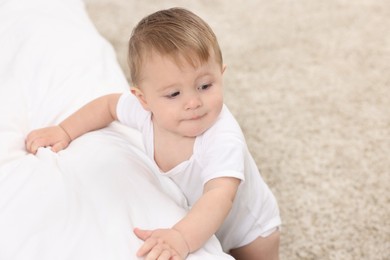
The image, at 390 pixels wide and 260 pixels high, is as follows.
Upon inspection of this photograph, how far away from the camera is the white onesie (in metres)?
0.81

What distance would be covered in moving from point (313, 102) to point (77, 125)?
3.22ft

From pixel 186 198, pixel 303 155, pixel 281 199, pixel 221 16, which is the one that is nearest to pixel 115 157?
pixel 186 198

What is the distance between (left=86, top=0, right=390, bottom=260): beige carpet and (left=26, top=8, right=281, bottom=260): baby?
14.0 inches

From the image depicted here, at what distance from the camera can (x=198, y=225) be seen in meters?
0.74

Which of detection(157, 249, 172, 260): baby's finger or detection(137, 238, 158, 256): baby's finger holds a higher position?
detection(137, 238, 158, 256): baby's finger

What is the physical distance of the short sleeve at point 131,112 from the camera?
3.14ft

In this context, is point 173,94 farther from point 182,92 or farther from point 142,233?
point 142,233

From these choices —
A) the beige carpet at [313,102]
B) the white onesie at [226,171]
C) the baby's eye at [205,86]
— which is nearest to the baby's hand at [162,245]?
the white onesie at [226,171]

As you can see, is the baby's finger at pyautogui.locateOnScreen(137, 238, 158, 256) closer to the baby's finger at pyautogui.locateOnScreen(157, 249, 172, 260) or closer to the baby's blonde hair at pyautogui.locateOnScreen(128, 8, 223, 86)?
the baby's finger at pyautogui.locateOnScreen(157, 249, 172, 260)

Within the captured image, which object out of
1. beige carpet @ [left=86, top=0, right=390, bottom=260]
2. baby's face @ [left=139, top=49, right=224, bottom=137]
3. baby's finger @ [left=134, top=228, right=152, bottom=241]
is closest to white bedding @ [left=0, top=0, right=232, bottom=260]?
baby's finger @ [left=134, top=228, right=152, bottom=241]

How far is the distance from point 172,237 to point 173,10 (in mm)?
387

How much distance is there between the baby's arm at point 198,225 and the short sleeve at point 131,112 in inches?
9.0

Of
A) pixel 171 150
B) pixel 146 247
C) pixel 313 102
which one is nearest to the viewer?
pixel 146 247

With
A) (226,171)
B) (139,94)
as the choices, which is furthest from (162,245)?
(139,94)
